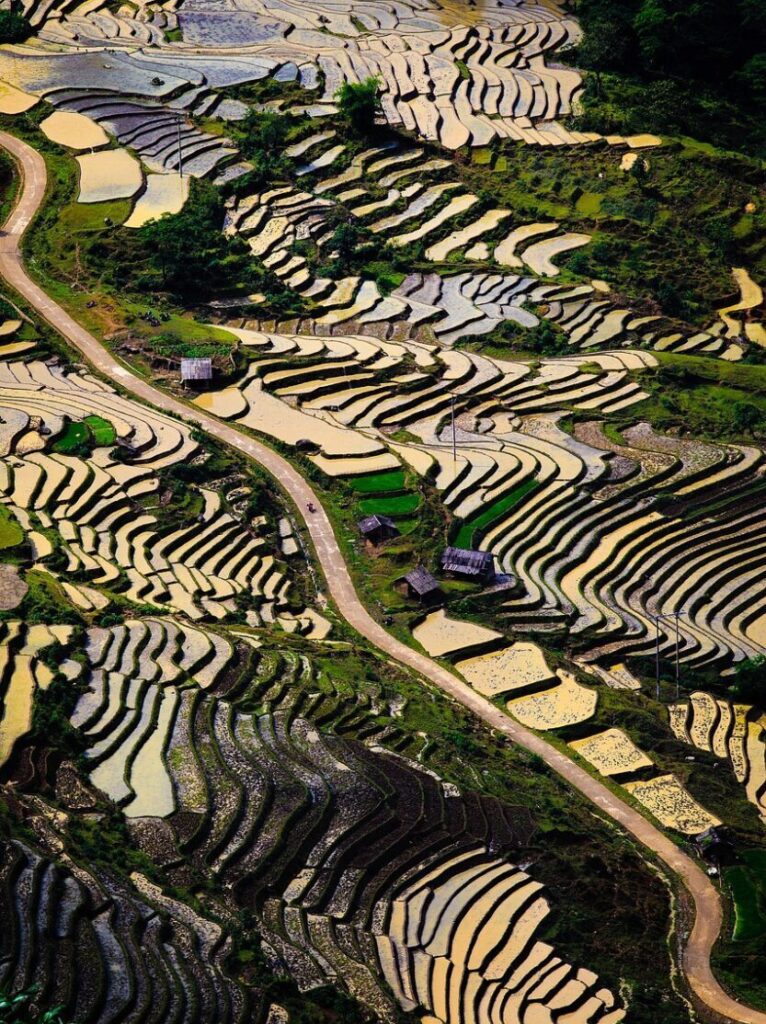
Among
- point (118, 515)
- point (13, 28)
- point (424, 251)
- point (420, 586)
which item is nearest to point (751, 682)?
point (420, 586)

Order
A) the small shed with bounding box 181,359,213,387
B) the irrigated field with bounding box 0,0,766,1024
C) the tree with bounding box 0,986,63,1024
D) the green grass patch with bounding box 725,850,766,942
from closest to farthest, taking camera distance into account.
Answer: the tree with bounding box 0,986,63,1024, the irrigated field with bounding box 0,0,766,1024, the green grass patch with bounding box 725,850,766,942, the small shed with bounding box 181,359,213,387

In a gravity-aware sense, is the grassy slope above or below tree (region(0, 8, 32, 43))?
below

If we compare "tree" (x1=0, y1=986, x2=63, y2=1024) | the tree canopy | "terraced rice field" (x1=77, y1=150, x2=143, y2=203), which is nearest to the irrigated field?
"terraced rice field" (x1=77, y1=150, x2=143, y2=203)

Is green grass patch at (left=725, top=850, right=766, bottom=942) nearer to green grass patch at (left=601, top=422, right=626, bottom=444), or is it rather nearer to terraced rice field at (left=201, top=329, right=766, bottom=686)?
terraced rice field at (left=201, top=329, right=766, bottom=686)

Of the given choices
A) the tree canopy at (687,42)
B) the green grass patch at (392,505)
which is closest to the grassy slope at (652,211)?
the tree canopy at (687,42)

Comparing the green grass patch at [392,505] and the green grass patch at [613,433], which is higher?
the green grass patch at [613,433]

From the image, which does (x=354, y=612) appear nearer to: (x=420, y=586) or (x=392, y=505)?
(x=420, y=586)

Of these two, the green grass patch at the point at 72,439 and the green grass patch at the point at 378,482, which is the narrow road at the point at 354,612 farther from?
the green grass patch at the point at 72,439
